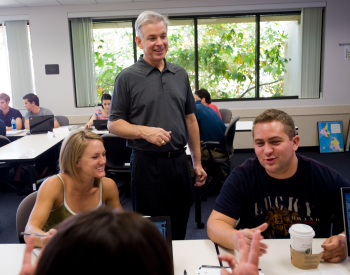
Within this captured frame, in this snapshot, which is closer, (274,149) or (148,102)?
(274,149)

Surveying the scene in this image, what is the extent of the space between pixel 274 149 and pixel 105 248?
1.07 m

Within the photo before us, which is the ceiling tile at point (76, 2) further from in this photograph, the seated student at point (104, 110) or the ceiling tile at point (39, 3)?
the seated student at point (104, 110)

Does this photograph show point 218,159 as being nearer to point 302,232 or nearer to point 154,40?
point 154,40

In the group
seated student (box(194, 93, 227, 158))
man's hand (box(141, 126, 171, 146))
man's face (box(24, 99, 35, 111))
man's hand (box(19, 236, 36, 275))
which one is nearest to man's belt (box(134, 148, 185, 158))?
man's hand (box(141, 126, 171, 146))

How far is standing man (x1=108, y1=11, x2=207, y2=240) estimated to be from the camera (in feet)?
5.54

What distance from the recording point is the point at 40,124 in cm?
427

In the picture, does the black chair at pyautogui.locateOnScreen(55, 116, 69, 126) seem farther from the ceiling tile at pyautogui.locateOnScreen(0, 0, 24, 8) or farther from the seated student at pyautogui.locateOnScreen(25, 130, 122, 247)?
the seated student at pyautogui.locateOnScreen(25, 130, 122, 247)

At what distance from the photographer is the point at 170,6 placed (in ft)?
17.9

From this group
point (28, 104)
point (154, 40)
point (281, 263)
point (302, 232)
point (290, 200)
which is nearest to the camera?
point (302, 232)

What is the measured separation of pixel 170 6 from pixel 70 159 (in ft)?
15.2

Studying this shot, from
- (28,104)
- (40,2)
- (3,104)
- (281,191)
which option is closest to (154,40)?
(281,191)

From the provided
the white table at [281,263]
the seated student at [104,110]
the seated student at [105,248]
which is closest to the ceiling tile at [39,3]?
the seated student at [104,110]

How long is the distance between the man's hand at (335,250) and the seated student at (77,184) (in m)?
0.98

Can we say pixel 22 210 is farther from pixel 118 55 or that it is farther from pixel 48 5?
pixel 48 5
